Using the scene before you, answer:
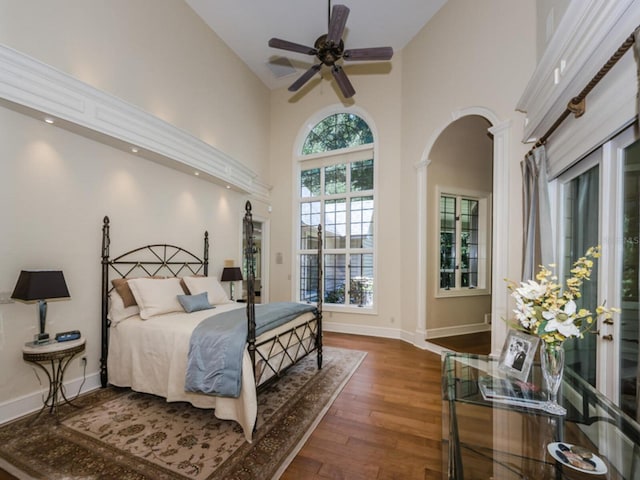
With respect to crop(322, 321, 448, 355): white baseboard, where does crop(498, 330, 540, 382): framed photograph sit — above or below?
above

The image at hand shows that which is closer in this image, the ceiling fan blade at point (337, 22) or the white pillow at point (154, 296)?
the ceiling fan blade at point (337, 22)

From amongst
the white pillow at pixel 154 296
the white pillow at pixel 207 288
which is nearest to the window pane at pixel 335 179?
the white pillow at pixel 207 288

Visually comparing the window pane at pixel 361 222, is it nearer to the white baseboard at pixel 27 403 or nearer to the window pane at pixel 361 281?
the window pane at pixel 361 281

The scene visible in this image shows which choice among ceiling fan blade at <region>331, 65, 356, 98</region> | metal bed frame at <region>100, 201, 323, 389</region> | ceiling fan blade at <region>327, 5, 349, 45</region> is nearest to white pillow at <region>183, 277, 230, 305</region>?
metal bed frame at <region>100, 201, 323, 389</region>

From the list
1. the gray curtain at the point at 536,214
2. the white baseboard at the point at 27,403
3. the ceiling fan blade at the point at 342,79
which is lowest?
the white baseboard at the point at 27,403

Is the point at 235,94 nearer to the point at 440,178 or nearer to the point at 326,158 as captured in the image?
the point at 326,158

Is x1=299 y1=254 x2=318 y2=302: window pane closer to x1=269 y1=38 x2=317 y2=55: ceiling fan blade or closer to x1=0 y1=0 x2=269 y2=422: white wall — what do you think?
x1=0 y1=0 x2=269 y2=422: white wall

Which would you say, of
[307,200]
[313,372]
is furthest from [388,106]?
[313,372]

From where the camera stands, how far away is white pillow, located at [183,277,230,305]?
3.60 m

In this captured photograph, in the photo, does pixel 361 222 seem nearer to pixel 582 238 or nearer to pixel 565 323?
pixel 582 238

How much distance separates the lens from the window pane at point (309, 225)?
5.84 m

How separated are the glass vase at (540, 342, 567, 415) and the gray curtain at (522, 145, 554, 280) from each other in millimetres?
1151

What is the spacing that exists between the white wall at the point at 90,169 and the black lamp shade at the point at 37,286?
9.8 inches

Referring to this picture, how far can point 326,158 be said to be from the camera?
18.9 ft
